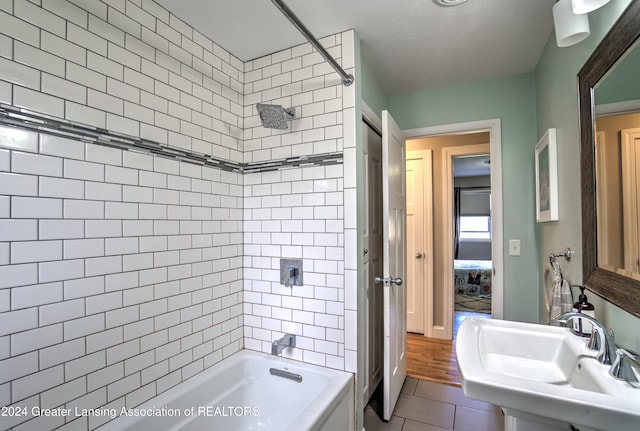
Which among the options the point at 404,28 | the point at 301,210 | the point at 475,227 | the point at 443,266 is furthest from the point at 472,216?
the point at 301,210

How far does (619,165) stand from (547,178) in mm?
786

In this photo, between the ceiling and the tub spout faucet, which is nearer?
the ceiling

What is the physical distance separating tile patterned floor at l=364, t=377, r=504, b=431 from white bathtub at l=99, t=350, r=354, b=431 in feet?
1.65

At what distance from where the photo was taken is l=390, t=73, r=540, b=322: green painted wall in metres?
2.22

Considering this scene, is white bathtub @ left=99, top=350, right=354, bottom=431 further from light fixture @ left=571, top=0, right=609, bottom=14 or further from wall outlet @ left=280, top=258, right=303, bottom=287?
light fixture @ left=571, top=0, right=609, bottom=14

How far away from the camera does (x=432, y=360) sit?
2.97 metres

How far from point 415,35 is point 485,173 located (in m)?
5.08

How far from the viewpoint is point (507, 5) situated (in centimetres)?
156

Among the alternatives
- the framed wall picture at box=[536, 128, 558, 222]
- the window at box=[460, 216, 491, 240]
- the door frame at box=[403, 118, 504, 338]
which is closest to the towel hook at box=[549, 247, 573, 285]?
the framed wall picture at box=[536, 128, 558, 222]

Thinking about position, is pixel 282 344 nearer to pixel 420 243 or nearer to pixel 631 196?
pixel 631 196

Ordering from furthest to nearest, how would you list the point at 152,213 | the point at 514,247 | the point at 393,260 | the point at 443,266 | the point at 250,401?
1. the point at 443,266
2. the point at 514,247
3. the point at 393,260
4. the point at 250,401
5. the point at 152,213

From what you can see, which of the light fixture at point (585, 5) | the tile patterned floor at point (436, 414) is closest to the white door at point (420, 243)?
the tile patterned floor at point (436, 414)

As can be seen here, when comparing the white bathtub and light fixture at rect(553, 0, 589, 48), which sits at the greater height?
light fixture at rect(553, 0, 589, 48)

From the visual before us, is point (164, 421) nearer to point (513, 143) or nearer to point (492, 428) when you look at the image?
point (492, 428)
